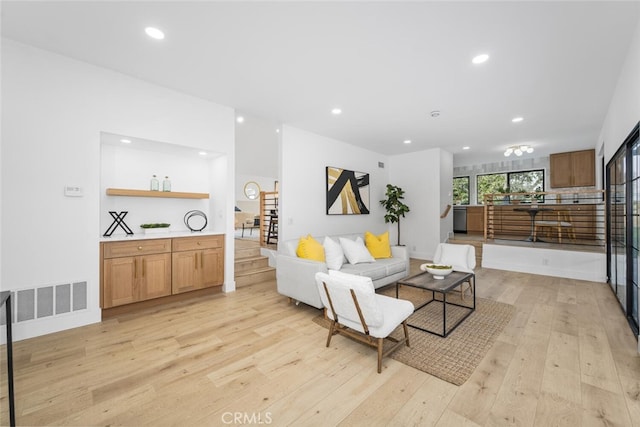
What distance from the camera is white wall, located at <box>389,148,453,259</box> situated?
21.6 feet

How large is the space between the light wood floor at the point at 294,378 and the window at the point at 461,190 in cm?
672

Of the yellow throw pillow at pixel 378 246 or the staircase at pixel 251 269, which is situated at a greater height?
the yellow throw pillow at pixel 378 246

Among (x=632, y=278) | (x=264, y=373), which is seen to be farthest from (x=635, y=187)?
(x=264, y=373)

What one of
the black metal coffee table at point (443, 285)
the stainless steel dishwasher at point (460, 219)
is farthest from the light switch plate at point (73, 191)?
the stainless steel dishwasher at point (460, 219)

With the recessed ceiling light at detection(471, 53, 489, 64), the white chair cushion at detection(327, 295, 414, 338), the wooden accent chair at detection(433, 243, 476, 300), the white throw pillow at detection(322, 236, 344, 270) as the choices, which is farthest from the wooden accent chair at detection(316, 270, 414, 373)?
the recessed ceiling light at detection(471, 53, 489, 64)

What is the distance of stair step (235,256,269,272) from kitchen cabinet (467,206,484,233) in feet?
23.3

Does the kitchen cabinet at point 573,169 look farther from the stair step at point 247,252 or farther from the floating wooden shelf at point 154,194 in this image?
the floating wooden shelf at point 154,194

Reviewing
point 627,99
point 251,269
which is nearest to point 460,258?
point 627,99

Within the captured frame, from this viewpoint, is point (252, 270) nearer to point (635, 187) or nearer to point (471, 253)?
point (471, 253)

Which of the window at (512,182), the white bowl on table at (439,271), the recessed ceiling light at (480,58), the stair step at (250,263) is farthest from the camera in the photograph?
the window at (512,182)

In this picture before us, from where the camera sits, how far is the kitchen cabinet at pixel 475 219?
8.59 m

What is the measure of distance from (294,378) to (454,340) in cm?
167

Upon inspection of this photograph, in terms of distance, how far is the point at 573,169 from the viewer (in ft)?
22.8

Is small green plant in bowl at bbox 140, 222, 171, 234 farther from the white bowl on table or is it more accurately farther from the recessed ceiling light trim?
the recessed ceiling light trim
